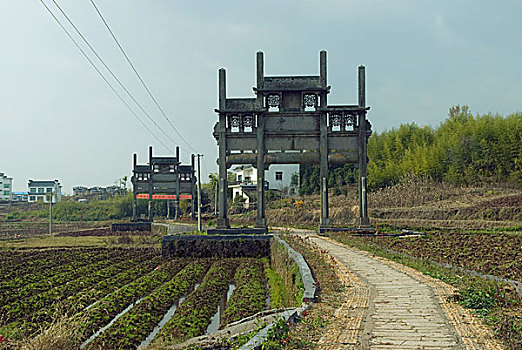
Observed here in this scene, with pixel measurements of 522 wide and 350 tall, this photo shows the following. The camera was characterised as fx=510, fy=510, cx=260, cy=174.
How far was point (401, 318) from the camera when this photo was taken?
654 centimetres

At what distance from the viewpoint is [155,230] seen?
125ft

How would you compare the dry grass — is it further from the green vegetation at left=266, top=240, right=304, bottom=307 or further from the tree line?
the green vegetation at left=266, top=240, right=304, bottom=307

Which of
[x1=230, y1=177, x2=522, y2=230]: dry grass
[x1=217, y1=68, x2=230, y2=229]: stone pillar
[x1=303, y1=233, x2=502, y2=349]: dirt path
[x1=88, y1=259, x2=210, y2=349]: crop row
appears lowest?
[x1=88, y1=259, x2=210, y2=349]: crop row

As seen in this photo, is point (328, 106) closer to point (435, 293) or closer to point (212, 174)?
point (435, 293)

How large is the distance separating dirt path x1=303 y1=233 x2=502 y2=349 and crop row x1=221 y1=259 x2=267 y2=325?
210cm

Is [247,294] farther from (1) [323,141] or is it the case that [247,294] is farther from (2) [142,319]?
(1) [323,141]

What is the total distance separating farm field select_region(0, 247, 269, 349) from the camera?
897 cm

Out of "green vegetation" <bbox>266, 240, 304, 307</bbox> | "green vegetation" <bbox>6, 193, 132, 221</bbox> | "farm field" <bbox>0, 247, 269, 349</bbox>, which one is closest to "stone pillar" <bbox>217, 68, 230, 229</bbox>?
"farm field" <bbox>0, 247, 269, 349</bbox>

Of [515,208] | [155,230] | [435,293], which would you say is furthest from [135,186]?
[435,293]

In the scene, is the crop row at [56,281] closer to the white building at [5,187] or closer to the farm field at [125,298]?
the farm field at [125,298]

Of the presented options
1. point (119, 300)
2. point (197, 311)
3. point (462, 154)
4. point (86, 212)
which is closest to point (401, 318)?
point (197, 311)

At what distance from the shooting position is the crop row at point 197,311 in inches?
347

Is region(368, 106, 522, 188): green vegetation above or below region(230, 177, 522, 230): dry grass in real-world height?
above

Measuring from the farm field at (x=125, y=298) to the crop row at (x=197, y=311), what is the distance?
0.06 ft
